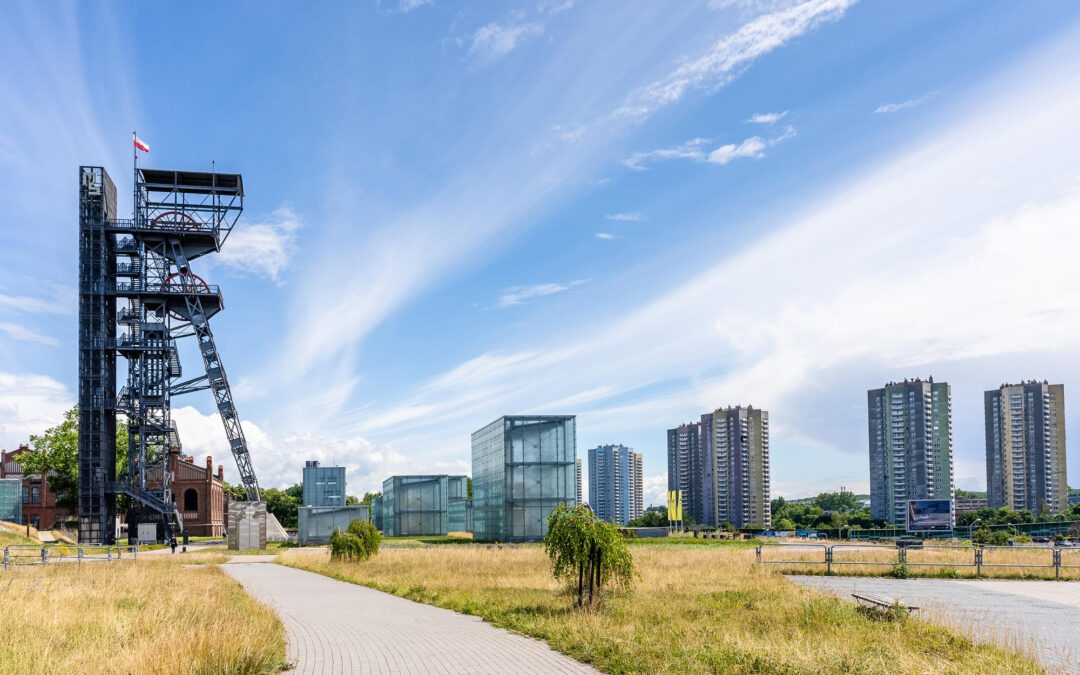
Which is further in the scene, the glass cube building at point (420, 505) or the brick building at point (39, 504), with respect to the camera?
the brick building at point (39, 504)

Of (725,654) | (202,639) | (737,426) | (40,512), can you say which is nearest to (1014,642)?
(725,654)

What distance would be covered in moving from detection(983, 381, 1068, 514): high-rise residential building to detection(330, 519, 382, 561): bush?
10751 centimetres

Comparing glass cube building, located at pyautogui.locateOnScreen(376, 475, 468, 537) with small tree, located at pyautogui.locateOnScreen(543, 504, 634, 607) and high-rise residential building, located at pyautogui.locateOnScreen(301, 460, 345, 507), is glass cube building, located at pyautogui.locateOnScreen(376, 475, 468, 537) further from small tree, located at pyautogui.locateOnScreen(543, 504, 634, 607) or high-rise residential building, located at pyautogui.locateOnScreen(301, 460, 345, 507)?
small tree, located at pyautogui.locateOnScreen(543, 504, 634, 607)

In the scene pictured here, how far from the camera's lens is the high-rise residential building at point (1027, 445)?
11569cm

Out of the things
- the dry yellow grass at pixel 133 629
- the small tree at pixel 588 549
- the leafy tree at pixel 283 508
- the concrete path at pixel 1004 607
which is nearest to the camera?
the dry yellow grass at pixel 133 629

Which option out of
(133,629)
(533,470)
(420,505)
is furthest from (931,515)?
(133,629)

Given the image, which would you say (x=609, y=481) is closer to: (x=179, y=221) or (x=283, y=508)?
(x=283, y=508)

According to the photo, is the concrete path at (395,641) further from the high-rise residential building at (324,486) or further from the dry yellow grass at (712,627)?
the high-rise residential building at (324,486)

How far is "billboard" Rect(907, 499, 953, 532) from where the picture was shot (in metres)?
77.6

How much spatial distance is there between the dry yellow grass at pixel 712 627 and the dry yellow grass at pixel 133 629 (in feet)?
14.8

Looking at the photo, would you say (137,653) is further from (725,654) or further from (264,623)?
(725,654)

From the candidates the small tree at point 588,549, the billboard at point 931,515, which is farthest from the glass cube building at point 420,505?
the small tree at point 588,549

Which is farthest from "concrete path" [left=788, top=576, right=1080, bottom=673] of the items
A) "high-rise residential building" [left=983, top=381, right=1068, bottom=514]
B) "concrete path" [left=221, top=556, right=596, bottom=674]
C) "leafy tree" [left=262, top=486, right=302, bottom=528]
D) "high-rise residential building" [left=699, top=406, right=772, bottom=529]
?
"leafy tree" [left=262, top=486, right=302, bottom=528]

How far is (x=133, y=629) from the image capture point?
1365 cm
